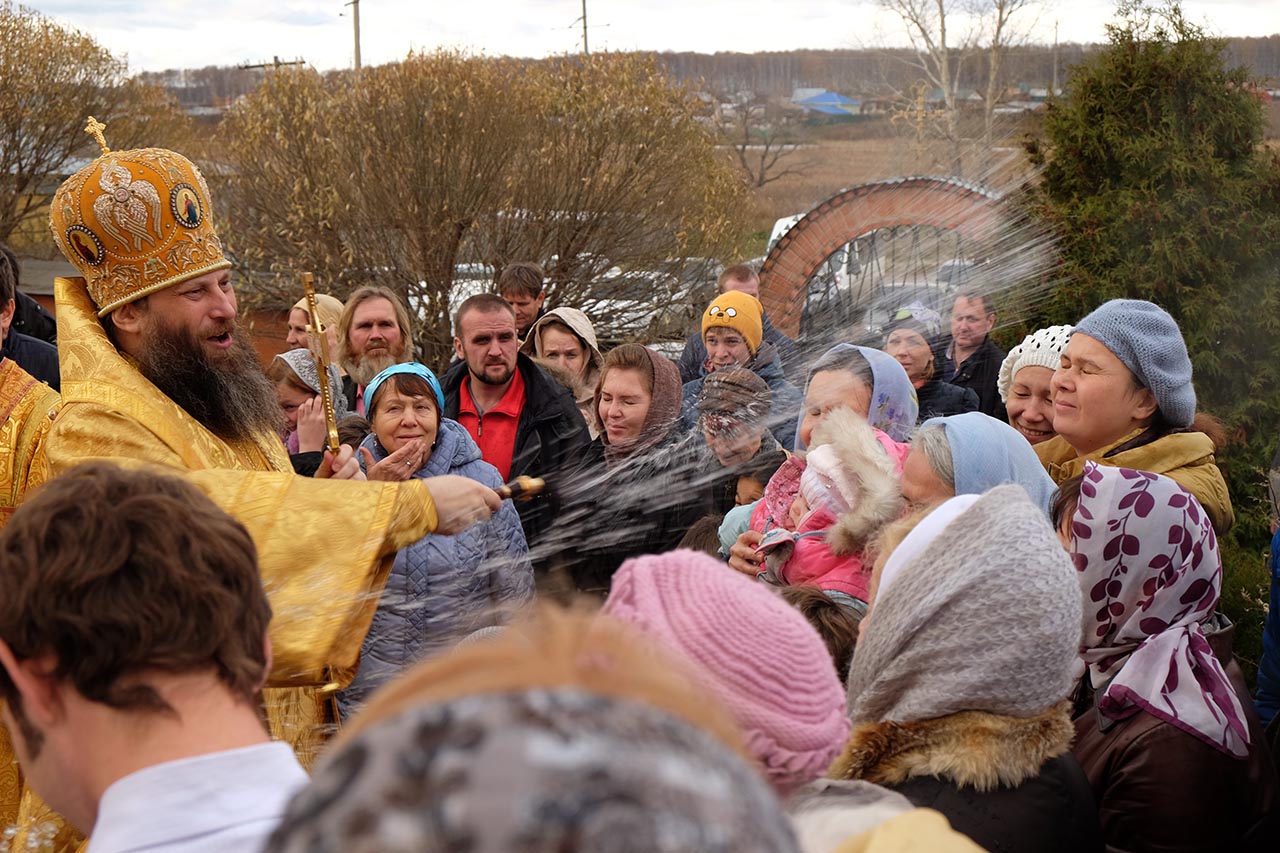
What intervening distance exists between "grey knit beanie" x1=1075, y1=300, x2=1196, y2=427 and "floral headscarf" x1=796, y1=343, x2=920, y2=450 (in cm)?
74

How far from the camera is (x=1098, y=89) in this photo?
6.74 m

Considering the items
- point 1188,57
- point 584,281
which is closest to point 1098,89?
point 1188,57

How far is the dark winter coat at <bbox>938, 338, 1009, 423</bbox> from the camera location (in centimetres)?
618

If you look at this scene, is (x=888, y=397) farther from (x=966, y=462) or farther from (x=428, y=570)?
(x=428, y=570)

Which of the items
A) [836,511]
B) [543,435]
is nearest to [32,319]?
[543,435]

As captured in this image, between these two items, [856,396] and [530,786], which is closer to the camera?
[530,786]

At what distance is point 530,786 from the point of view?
0.63 m

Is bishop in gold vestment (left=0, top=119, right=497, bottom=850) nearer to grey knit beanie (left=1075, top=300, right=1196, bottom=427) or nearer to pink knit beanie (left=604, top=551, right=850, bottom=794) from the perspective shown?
pink knit beanie (left=604, top=551, right=850, bottom=794)

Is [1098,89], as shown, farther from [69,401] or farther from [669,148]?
[669,148]

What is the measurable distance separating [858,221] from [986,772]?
17.5 ft

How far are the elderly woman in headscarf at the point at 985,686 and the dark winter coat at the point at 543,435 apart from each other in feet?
8.95

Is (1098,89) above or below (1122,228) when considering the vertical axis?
above

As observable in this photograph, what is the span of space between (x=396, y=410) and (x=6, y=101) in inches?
760

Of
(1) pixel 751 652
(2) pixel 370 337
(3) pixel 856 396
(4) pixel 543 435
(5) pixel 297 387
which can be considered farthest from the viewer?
(2) pixel 370 337
